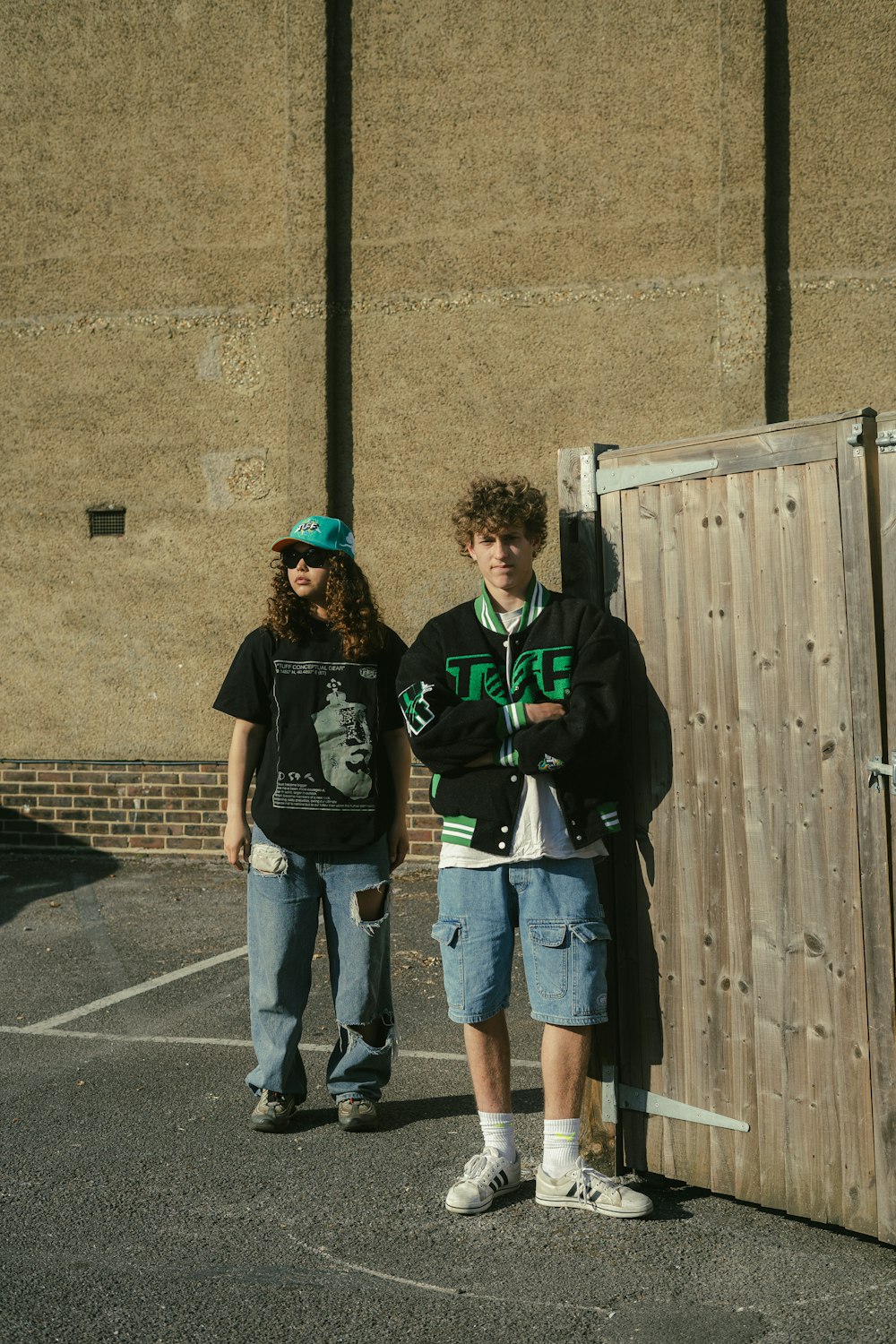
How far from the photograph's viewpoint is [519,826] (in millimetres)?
3812

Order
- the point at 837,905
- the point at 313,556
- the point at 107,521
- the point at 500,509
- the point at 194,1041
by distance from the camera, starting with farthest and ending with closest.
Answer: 1. the point at 107,521
2. the point at 194,1041
3. the point at 313,556
4. the point at 500,509
5. the point at 837,905

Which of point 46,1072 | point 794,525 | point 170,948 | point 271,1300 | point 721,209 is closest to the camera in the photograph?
point 271,1300

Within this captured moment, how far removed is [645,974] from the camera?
4.05 metres

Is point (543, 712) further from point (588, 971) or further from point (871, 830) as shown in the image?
point (871, 830)

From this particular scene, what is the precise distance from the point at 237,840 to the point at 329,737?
523 millimetres

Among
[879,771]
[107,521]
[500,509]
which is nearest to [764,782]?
[879,771]

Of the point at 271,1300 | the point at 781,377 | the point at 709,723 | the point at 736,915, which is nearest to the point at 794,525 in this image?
the point at 709,723

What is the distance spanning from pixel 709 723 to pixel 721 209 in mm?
6472

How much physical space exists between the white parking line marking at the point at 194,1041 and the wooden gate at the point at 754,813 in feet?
4.67

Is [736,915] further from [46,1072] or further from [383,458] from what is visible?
[383,458]

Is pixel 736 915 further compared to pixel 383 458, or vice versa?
pixel 383 458

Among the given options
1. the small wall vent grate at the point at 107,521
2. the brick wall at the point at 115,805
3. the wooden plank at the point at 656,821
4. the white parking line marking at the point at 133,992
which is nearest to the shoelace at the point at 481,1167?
the wooden plank at the point at 656,821

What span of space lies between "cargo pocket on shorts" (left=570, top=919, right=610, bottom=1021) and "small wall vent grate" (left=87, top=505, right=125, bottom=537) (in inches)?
288

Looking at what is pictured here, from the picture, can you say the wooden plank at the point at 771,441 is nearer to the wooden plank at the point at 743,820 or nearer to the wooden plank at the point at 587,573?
the wooden plank at the point at 743,820
